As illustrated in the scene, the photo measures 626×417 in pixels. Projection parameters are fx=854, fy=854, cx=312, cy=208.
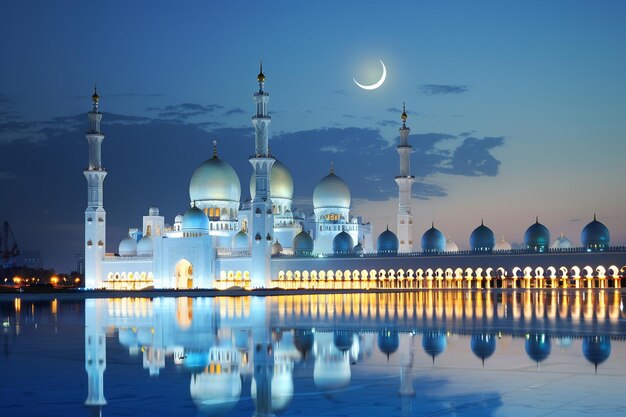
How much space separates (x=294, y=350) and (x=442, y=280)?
46.5m

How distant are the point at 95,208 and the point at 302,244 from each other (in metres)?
16.3

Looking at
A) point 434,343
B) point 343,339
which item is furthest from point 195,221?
point 434,343

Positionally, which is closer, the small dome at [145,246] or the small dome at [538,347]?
the small dome at [538,347]

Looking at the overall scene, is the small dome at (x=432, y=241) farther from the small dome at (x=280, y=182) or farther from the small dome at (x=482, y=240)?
the small dome at (x=280, y=182)

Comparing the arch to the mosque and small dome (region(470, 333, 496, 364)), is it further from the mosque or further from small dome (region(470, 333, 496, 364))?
small dome (region(470, 333, 496, 364))

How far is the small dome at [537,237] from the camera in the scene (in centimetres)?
5625

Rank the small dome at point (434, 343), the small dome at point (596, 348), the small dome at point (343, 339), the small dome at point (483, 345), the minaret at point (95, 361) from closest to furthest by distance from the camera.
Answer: the minaret at point (95, 361), the small dome at point (596, 348), the small dome at point (483, 345), the small dome at point (434, 343), the small dome at point (343, 339)

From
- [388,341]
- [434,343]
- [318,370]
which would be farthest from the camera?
[388,341]

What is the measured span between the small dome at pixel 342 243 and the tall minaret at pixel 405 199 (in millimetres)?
3672

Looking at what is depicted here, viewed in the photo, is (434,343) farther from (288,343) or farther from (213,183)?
(213,183)

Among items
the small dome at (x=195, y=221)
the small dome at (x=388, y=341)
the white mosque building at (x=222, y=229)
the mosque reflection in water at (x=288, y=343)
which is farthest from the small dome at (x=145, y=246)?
the small dome at (x=388, y=341)

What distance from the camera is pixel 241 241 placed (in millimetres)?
62031

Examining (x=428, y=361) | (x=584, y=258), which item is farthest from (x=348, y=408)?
(x=584, y=258)

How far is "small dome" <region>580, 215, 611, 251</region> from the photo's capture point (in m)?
54.7
